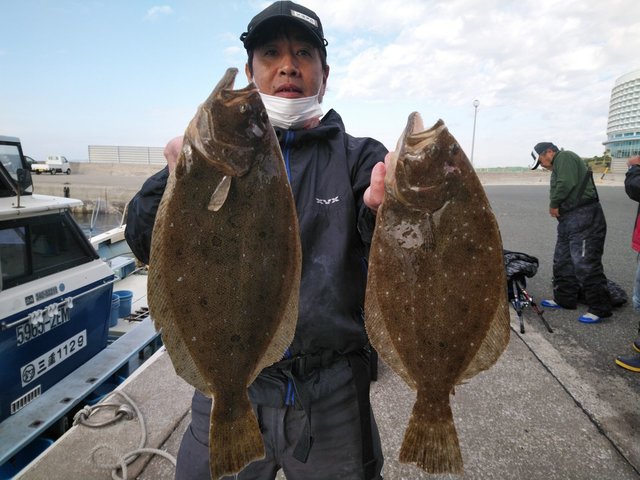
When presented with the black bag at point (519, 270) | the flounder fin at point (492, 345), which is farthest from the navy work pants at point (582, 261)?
→ the flounder fin at point (492, 345)

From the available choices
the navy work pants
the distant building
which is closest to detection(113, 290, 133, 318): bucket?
the navy work pants

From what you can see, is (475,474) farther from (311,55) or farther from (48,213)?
(48,213)

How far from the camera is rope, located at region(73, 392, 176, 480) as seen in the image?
292 cm

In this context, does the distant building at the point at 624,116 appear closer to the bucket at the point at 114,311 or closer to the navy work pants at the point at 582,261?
the navy work pants at the point at 582,261

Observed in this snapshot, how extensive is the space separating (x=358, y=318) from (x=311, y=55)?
4.53ft

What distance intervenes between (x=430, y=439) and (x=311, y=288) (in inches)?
31.2

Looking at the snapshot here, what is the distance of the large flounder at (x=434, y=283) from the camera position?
4.80 ft

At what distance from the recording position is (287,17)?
1945 mm

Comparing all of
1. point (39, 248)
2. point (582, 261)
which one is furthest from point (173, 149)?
point (582, 261)

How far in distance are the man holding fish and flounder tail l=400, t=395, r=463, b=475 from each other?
0.44m

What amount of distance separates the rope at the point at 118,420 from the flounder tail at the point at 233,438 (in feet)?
6.06

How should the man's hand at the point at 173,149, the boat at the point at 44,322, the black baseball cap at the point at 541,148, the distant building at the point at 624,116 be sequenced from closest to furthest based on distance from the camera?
1. the man's hand at the point at 173,149
2. the boat at the point at 44,322
3. the black baseball cap at the point at 541,148
4. the distant building at the point at 624,116

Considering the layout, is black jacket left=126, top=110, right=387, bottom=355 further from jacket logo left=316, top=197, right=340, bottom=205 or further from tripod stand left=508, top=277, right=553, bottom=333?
tripod stand left=508, top=277, right=553, bottom=333

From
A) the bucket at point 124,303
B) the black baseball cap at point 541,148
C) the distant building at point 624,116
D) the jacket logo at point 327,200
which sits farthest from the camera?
the distant building at point 624,116
